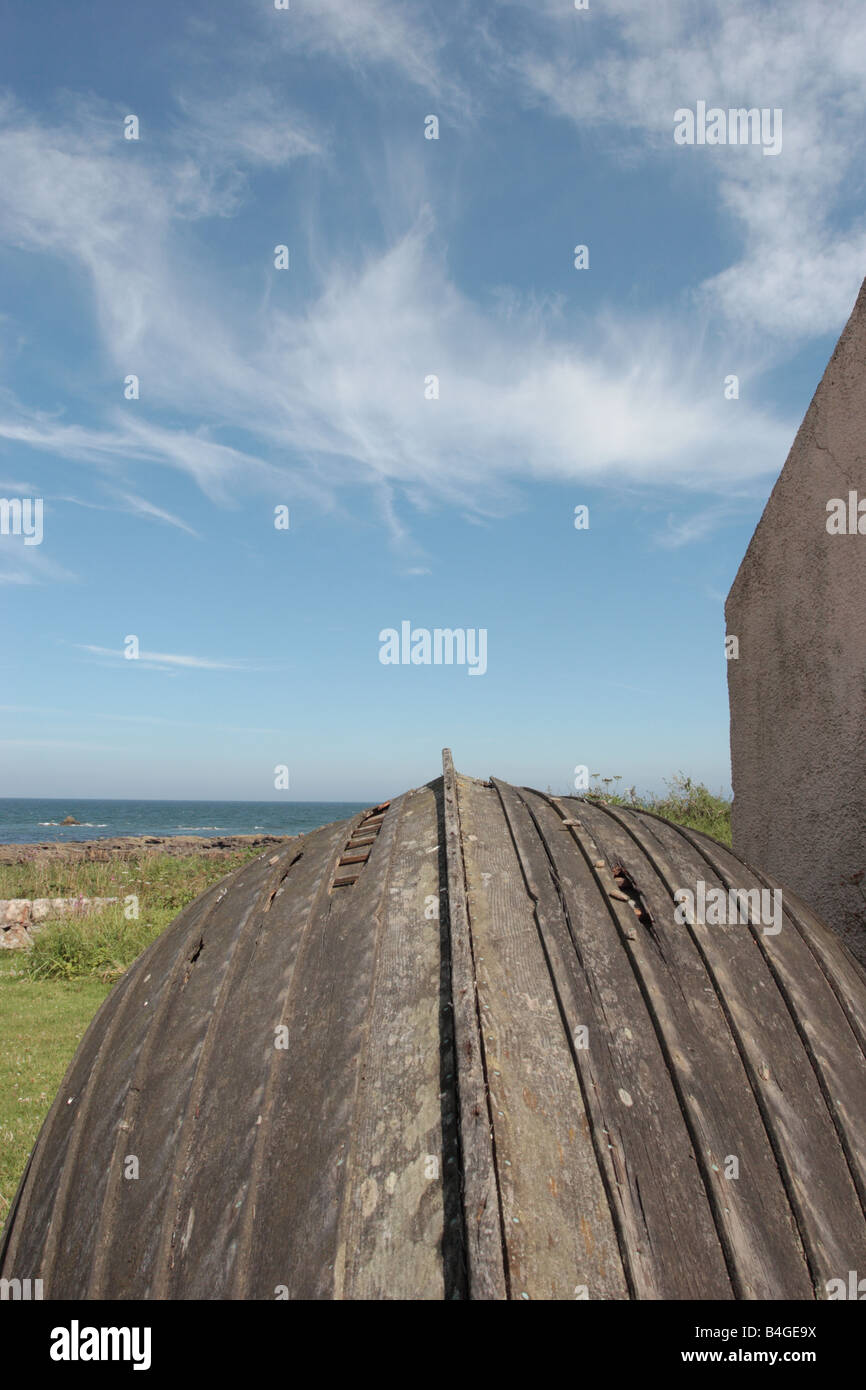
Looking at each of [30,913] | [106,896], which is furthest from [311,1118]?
[106,896]

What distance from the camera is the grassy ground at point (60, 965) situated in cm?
704

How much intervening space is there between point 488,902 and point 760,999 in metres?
0.76

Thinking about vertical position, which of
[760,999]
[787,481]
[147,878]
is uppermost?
[787,481]

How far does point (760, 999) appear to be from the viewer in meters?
Answer: 2.02

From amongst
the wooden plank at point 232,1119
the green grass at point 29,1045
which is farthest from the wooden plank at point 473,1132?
the green grass at point 29,1045

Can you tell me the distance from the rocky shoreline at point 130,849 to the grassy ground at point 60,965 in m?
1.53

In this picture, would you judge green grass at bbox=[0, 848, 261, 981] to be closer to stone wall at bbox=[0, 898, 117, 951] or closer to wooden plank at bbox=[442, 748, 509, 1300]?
stone wall at bbox=[0, 898, 117, 951]

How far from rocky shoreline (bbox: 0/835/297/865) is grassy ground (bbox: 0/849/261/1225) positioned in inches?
60.4

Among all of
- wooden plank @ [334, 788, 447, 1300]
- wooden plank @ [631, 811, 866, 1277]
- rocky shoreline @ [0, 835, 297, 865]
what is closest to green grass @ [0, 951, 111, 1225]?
wooden plank @ [334, 788, 447, 1300]

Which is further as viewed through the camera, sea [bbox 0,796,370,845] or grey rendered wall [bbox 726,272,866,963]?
sea [bbox 0,796,370,845]

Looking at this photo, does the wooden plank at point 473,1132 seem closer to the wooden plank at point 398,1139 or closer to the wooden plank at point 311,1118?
the wooden plank at point 398,1139

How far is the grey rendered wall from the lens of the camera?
288 cm

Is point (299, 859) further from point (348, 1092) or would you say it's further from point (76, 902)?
point (76, 902)
